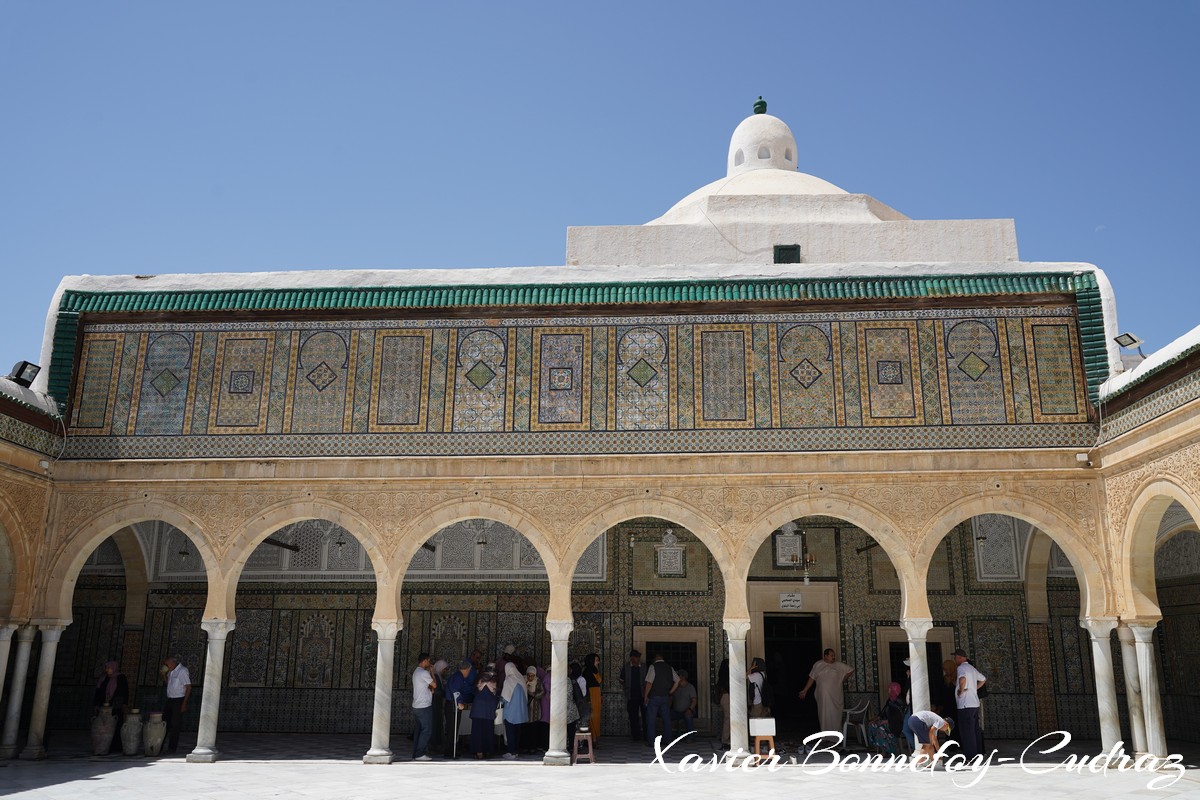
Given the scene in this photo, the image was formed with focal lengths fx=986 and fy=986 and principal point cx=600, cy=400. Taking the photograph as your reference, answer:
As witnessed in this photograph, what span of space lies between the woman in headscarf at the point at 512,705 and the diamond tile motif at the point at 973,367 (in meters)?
4.84

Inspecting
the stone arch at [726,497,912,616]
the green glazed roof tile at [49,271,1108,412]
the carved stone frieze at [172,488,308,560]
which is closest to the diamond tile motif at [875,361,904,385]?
the green glazed roof tile at [49,271,1108,412]

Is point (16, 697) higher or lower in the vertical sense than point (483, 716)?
higher

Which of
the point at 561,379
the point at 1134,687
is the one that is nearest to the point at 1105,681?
the point at 1134,687

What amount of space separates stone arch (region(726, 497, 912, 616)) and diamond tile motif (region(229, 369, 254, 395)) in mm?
4739

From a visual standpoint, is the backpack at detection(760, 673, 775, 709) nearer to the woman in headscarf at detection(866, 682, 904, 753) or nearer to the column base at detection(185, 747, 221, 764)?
the woman in headscarf at detection(866, 682, 904, 753)

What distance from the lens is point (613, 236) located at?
11266 millimetres

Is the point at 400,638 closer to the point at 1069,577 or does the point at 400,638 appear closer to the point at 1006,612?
the point at 1006,612

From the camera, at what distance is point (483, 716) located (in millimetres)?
8711

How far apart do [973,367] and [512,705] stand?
5.10 metres

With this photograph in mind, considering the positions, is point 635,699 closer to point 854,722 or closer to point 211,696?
point 854,722

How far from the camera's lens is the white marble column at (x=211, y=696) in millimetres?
8374

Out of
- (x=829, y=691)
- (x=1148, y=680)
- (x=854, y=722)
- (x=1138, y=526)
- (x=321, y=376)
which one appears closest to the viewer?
(x=1138, y=526)

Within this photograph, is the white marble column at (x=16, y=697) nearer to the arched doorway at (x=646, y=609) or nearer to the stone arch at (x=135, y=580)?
the stone arch at (x=135, y=580)

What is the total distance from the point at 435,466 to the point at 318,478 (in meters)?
1.07
